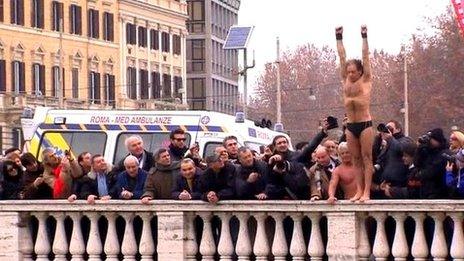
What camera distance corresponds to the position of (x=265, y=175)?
19.2 m

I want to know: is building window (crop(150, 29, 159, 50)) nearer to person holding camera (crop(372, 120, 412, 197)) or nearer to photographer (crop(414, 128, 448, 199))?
person holding camera (crop(372, 120, 412, 197))

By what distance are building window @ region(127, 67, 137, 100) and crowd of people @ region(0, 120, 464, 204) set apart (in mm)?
81865

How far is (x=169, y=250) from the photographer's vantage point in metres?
19.3

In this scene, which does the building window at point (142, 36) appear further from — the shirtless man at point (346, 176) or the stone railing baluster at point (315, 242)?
the stone railing baluster at point (315, 242)

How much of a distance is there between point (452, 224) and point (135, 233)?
3.51 m

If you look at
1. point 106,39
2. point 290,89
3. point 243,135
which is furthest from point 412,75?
point 243,135

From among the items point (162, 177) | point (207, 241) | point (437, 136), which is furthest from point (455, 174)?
point (162, 177)

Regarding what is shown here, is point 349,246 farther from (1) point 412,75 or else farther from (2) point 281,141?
(1) point 412,75

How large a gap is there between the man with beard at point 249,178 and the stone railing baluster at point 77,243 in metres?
1.79

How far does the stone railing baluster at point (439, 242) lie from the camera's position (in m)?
Answer: 17.8

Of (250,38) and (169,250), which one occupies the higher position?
(250,38)

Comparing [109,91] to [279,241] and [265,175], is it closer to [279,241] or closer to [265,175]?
[265,175]

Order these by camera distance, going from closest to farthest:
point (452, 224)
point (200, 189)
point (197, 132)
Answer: point (452, 224) < point (200, 189) < point (197, 132)

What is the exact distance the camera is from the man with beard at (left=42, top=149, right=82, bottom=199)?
20.4m
